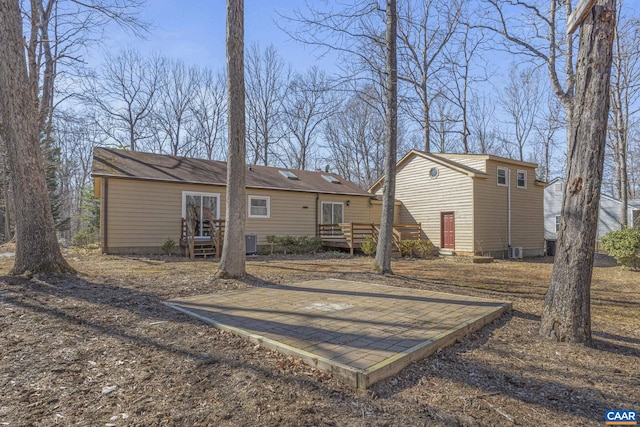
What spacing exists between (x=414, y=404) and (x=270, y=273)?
5918mm

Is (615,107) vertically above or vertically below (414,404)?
above

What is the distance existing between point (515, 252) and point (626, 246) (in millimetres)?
5852

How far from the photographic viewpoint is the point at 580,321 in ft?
12.3

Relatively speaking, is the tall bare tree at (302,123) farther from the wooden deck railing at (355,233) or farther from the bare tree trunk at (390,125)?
the bare tree trunk at (390,125)

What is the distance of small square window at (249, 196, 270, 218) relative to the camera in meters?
14.6

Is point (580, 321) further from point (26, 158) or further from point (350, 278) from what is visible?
point (26, 158)

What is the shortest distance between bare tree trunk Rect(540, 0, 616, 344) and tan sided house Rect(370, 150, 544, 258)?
11.3 m

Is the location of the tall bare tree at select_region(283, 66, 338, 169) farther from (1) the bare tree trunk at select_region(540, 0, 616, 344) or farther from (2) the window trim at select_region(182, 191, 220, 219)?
(1) the bare tree trunk at select_region(540, 0, 616, 344)

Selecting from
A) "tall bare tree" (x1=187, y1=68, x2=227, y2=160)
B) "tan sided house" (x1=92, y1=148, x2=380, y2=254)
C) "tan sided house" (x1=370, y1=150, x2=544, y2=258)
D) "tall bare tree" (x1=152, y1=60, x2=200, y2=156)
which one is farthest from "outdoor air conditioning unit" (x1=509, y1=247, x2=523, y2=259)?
"tall bare tree" (x1=152, y1=60, x2=200, y2=156)

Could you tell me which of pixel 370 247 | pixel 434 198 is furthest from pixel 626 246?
pixel 370 247

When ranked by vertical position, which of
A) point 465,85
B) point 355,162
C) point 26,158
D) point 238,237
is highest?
point 465,85

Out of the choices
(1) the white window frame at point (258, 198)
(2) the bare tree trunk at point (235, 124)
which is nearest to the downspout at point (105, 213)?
(1) the white window frame at point (258, 198)

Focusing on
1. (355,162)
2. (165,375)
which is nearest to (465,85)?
(355,162)

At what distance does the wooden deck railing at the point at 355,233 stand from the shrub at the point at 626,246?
6487mm
